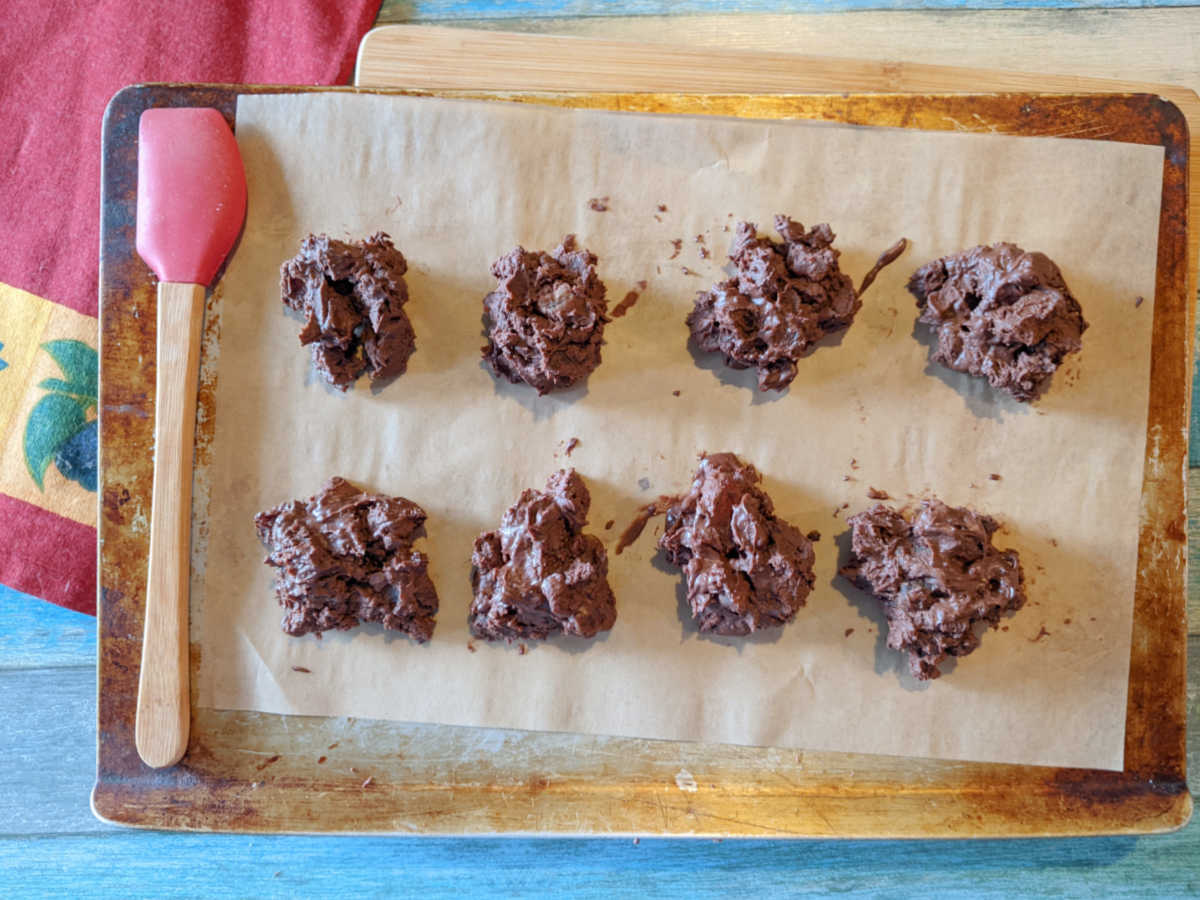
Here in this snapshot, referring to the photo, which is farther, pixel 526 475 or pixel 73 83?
pixel 73 83

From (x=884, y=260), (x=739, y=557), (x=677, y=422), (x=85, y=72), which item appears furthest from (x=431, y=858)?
(x=85, y=72)

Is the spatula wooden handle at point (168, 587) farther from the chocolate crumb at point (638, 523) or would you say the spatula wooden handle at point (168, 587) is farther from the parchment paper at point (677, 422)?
the chocolate crumb at point (638, 523)

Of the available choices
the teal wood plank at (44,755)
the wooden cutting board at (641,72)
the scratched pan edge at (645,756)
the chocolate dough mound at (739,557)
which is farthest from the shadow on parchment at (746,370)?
the teal wood plank at (44,755)

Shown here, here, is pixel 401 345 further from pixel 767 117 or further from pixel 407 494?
pixel 767 117

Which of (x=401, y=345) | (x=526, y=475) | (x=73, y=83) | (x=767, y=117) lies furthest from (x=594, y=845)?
(x=73, y=83)

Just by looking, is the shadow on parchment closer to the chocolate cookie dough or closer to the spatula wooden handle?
the chocolate cookie dough

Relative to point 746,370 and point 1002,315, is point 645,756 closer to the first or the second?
point 746,370
